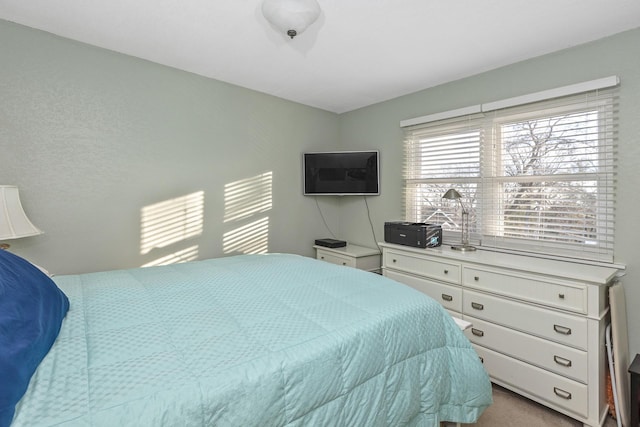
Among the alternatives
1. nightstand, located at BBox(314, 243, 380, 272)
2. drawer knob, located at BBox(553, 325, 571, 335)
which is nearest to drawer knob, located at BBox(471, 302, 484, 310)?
drawer knob, located at BBox(553, 325, 571, 335)

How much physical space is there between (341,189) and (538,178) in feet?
6.04

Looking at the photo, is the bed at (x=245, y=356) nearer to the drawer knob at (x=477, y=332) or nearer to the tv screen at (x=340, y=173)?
the drawer knob at (x=477, y=332)

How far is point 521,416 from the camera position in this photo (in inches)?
75.0

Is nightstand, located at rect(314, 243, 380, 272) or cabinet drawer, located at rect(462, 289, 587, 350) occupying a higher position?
nightstand, located at rect(314, 243, 380, 272)

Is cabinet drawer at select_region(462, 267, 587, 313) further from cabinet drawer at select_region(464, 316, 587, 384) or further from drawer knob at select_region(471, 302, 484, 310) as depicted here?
cabinet drawer at select_region(464, 316, 587, 384)

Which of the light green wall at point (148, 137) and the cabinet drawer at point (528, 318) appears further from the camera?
the light green wall at point (148, 137)

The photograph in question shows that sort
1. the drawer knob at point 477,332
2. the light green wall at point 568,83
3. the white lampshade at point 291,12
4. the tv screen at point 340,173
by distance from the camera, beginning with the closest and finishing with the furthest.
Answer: the white lampshade at point 291,12, the light green wall at point 568,83, the drawer knob at point 477,332, the tv screen at point 340,173

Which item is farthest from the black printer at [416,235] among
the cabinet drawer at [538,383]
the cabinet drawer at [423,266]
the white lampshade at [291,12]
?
the white lampshade at [291,12]

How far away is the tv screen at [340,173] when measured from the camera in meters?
3.49

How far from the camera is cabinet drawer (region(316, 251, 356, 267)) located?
3243 mm

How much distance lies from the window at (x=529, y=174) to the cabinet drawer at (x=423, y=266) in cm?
50

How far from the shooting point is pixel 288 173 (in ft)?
11.4

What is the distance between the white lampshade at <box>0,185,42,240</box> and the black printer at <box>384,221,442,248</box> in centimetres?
253

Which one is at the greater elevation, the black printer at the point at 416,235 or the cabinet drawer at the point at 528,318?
the black printer at the point at 416,235
